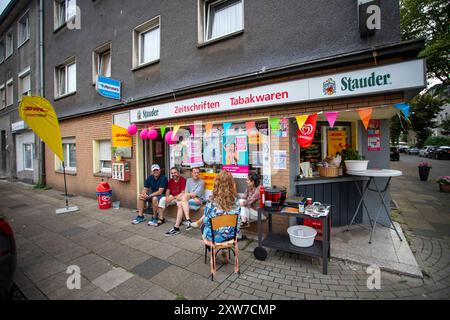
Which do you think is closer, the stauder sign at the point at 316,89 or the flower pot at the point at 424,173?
the stauder sign at the point at 316,89

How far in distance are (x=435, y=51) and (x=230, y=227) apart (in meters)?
17.2

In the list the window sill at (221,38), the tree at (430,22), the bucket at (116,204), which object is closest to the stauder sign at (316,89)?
the window sill at (221,38)

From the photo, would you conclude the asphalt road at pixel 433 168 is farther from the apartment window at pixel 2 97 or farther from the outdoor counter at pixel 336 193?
the apartment window at pixel 2 97

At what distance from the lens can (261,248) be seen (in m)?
3.71

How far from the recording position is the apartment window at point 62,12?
378 inches

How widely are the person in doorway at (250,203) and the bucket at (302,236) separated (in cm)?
98

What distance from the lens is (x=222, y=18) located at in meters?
5.52

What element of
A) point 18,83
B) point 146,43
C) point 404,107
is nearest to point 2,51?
point 18,83

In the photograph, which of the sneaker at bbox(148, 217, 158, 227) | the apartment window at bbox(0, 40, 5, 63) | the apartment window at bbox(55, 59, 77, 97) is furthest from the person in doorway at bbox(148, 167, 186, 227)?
the apartment window at bbox(0, 40, 5, 63)

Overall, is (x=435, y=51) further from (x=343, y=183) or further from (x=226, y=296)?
(x=226, y=296)

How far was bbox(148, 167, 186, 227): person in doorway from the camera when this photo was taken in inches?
220

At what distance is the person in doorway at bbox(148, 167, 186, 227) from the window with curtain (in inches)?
140
